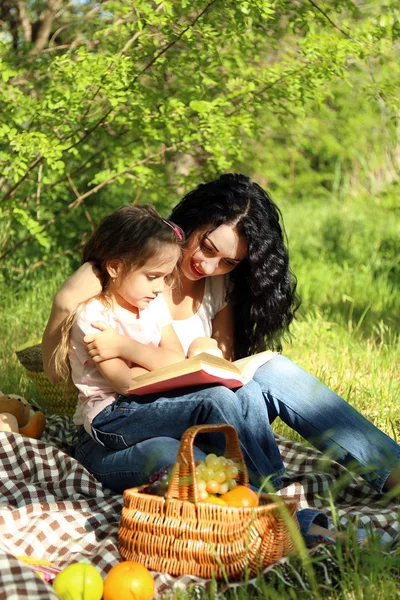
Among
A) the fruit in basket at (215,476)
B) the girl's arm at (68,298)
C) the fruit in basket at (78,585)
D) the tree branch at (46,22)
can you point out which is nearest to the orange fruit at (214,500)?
the fruit in basket at (215,476)

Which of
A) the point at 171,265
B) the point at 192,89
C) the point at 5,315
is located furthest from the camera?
the point at 5,315

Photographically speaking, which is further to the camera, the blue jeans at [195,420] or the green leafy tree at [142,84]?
the green leafy tree at [142,84]

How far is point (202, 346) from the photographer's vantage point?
3480 millimetres

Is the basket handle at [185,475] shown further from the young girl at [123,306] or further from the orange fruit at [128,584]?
the young girl at [123,306]

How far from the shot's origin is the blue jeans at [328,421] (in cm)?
312

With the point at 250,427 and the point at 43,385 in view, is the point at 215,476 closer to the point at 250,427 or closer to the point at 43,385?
the point at 250,427

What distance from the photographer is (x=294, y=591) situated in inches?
93.6

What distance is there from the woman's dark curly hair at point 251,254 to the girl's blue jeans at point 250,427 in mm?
442

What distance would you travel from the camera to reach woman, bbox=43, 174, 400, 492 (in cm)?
312

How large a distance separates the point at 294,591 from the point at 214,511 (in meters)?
0.31

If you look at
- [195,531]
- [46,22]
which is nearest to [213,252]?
[195,531]

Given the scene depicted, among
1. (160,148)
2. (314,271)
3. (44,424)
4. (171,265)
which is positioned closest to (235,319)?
(171,265)

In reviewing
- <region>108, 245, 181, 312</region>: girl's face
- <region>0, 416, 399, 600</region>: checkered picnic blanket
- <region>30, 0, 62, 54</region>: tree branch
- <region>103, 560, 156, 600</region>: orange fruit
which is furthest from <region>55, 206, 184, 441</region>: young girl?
<region>30, 0, 62, 54</region>: tree branch

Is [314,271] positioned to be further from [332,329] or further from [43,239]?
[43,239]
